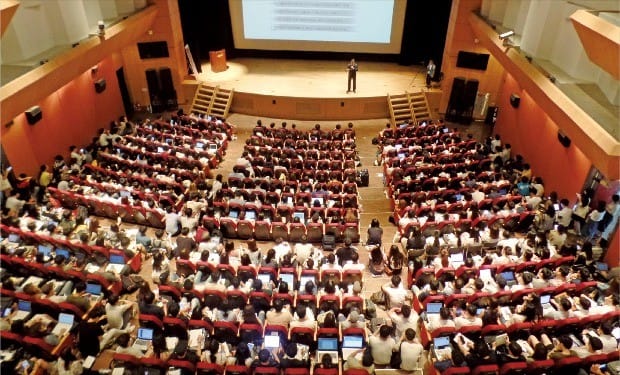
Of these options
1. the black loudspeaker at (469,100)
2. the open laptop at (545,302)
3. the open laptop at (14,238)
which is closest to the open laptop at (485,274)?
the open laptop at (545,302)

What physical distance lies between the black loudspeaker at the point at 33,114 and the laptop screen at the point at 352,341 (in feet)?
35.1

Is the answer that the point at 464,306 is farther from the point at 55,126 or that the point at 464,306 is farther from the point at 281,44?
the point at 281,44

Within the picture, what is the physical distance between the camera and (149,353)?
7422mm

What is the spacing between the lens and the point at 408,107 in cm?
1791

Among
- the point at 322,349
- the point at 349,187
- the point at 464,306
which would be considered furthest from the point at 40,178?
the point at 464,306

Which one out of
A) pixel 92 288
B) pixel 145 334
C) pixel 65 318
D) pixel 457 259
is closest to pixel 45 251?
pixel 92 288

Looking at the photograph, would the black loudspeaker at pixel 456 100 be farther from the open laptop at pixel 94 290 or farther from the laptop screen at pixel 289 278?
the open laptop at pixel 94 290

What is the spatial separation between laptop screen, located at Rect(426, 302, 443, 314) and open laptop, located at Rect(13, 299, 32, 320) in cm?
707

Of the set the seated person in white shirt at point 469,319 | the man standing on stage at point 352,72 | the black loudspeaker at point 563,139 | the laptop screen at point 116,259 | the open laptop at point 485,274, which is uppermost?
the black loudspeaker at point 563,139

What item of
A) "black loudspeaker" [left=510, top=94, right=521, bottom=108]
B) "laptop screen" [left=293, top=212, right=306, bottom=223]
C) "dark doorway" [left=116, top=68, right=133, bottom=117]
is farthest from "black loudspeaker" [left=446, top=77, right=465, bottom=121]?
"dark doorway" [left=116, top=68, right=133, bottom=117]

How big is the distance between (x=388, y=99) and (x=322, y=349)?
41.6 feet

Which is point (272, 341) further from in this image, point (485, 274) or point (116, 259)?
point (485, 274)

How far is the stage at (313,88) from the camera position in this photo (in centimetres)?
1789

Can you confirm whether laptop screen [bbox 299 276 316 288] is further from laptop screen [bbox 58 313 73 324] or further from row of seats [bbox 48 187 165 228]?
row of seats [bbox 48 187 165 228]
